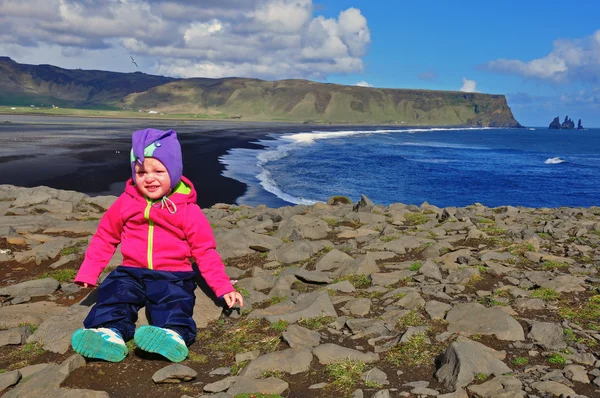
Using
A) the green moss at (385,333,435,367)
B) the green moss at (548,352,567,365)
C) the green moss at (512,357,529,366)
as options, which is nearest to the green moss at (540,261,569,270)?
the green moss at (548,352,567,365)

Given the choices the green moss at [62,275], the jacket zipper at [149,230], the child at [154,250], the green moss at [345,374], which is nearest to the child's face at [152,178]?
the child at [154,250]

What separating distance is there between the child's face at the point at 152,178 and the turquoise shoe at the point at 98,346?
150 centimetres

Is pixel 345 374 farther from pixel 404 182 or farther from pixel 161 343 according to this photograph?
pixel 404 182

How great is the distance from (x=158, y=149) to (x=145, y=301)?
5.33ft

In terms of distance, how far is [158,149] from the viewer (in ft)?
17.4

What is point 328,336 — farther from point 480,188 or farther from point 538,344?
point 480,188

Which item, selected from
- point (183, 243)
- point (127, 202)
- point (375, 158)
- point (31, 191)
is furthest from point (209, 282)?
point (375, 158)

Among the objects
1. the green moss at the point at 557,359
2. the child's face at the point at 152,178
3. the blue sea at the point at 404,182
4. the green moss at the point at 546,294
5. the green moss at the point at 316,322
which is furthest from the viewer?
the blue sea at the point at 404,182

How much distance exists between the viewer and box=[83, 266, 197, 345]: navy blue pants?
16.8 ft

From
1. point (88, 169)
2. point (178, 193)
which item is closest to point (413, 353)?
point (178, 193)

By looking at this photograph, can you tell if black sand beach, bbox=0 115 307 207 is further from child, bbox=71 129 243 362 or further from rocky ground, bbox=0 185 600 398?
child, bbox=71 129 243 362

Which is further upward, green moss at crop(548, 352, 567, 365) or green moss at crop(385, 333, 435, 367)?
green moss at crop(548, 352, 567, 365)

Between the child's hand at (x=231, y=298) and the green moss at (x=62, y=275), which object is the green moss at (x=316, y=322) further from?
the green moss at (x=62, y=275)

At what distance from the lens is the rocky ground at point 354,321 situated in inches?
170
